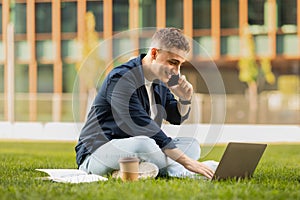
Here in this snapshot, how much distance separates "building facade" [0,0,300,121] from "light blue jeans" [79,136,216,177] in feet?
57.8

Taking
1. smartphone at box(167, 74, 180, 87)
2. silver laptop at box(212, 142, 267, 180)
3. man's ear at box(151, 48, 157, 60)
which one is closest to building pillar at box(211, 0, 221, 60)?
smartphone at box(167, 74, 180, 87)

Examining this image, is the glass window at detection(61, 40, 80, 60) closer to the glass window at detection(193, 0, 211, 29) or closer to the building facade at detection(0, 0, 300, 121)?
the building facade at detection(0, 0, 300, 121)

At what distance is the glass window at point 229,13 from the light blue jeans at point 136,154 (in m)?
19.8

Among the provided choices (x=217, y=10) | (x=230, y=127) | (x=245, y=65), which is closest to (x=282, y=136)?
(x=230, y=127)

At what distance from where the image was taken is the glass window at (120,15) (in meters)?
24.6

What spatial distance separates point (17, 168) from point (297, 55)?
63.0 ft

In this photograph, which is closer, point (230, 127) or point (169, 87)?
point (169, 87)

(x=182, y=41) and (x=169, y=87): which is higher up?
(x=182, y=41)

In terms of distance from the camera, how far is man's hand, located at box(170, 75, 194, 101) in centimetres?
496

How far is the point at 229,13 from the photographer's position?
2470cm

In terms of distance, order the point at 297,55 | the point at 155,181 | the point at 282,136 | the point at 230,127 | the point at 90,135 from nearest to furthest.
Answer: the point at 155,181
the point at 90,135
the point at 282,136
the point at 230,127
the point at 297,55

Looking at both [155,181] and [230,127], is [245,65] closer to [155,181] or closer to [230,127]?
[230,127]

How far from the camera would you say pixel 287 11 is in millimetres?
24219

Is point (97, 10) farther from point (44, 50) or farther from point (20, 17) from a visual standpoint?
point (20, 17)
